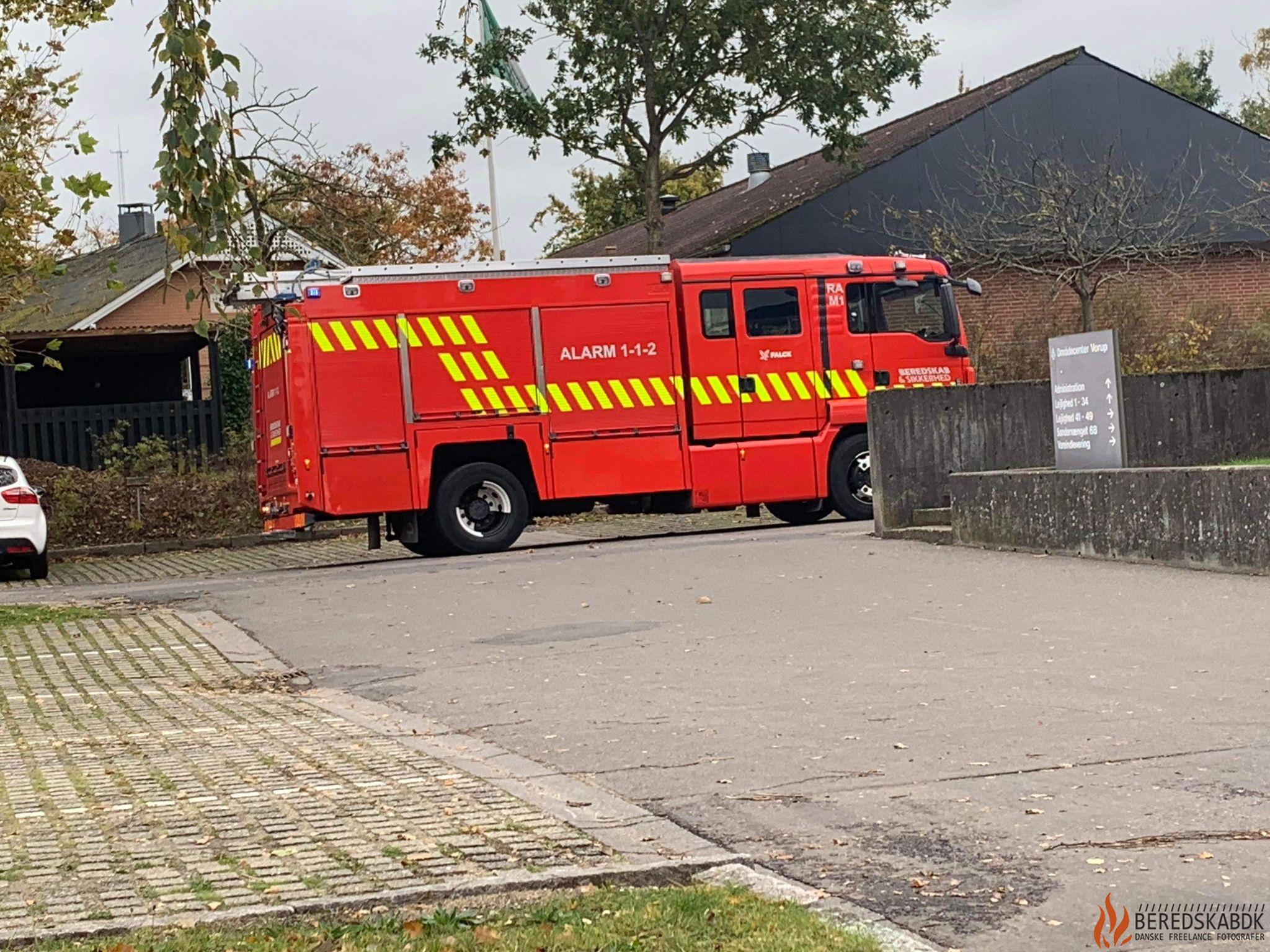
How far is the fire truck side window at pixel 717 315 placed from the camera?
832 inches

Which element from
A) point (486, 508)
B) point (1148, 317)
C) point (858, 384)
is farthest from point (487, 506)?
point (1148, 317)

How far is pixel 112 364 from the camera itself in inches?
1651

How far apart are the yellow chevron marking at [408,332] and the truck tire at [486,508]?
1.46 metres

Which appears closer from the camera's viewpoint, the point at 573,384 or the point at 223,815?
the point at 223,815

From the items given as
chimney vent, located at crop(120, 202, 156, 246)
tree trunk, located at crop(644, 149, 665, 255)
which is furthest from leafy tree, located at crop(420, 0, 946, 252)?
chimney vent, located at crop(120, 202, 156, 246)

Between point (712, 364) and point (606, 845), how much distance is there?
15734mm

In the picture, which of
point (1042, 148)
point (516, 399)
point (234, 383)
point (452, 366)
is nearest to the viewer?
point (452, 366)

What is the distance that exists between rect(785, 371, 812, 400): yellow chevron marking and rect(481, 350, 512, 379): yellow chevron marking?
11.4ft

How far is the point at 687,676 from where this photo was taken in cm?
944

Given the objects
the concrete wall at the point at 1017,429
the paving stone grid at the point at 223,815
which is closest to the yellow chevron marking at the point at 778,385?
the concrete wall at the point at 1017,429

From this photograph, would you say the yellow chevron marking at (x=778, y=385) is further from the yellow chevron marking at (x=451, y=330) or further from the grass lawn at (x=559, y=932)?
the grass lawn at (x=559, y=932)

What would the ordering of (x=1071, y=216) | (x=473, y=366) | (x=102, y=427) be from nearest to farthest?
1. (x=473, y=366)
2. (x=1071, y=216)
3. (x=102, y=427)

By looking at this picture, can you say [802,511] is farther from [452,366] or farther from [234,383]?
[234,383]

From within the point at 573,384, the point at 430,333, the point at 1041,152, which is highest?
the point at 1041,152
